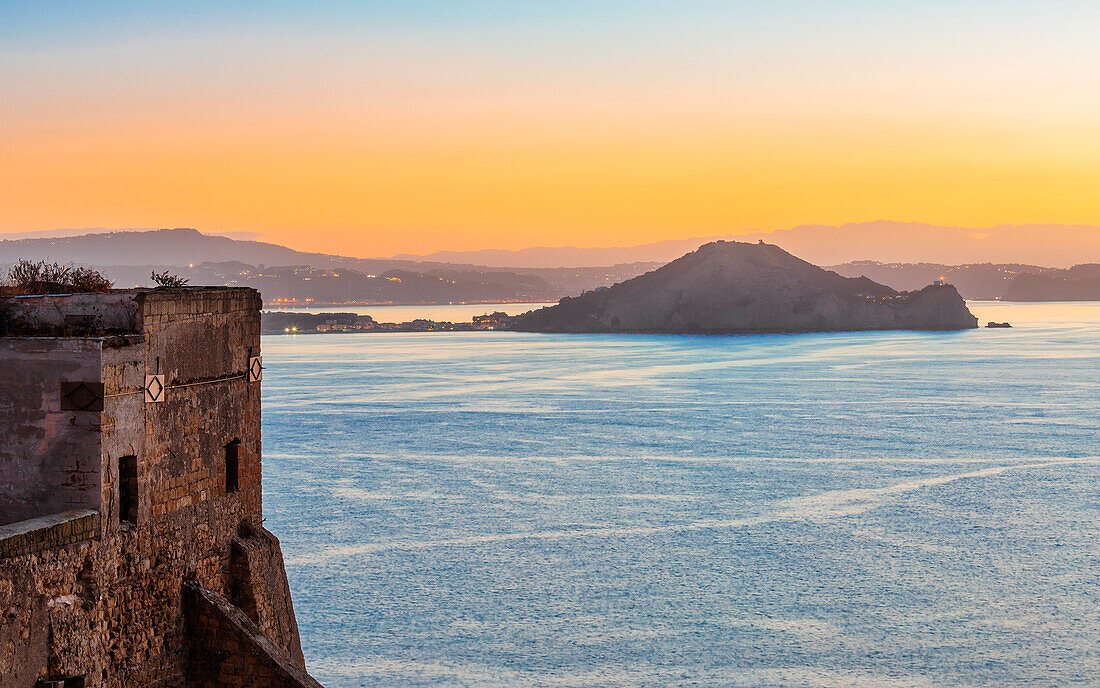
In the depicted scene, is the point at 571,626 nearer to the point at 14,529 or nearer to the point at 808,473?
the point at 14,529

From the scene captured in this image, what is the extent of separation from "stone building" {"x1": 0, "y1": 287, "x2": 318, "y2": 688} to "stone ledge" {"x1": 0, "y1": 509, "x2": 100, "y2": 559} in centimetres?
1

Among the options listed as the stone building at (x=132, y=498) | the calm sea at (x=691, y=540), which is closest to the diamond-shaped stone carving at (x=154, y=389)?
the stone building at (x=132, y=498)

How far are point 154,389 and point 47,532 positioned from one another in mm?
1381

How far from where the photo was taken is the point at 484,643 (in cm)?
1639

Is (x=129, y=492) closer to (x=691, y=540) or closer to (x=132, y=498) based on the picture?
(x=132, y=498)

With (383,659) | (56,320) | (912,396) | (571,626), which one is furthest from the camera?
(912,396)

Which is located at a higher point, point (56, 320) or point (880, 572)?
point (56, 320)

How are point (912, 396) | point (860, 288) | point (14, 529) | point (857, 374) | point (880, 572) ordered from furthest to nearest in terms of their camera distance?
point (860, 288) < point (857, 374) < point (912, 396) < point (880, 572) < point (14, 529)

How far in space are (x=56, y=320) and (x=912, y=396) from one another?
53.5m

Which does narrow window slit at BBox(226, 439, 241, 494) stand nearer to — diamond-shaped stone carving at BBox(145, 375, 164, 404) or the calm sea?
diamond-shaped stone carving at BBox(145, 375, 164, 404)

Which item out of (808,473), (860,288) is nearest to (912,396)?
(808,473)

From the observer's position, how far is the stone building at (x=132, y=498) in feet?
22.6

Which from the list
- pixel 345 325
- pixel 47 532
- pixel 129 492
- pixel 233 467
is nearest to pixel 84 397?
pixel 129 492

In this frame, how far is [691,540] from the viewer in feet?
75.6
